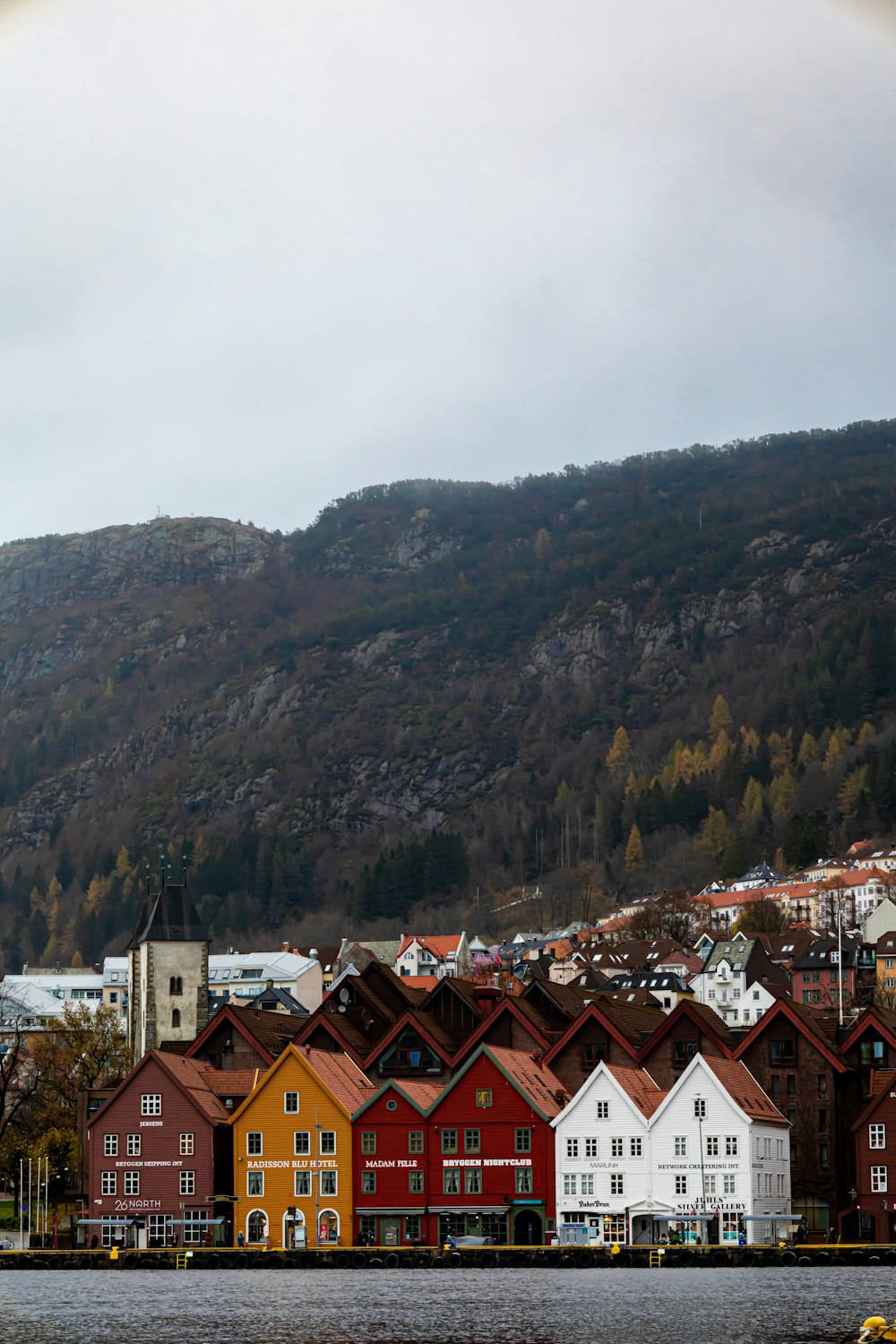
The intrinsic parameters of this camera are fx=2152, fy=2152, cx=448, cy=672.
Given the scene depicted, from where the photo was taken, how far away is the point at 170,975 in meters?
143

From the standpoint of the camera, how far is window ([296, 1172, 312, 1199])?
328ft

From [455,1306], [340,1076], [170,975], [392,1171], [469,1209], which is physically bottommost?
[469,1209]

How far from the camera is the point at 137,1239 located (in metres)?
102

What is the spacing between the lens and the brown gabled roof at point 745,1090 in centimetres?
9744

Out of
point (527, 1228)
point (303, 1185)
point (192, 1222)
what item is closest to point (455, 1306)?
point (527, 1228)

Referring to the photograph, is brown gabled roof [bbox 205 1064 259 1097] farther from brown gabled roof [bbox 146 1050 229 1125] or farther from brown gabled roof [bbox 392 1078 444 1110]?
brown gabled roof [bbox 392 1078 444 1110]

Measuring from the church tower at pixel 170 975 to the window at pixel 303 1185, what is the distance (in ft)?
128

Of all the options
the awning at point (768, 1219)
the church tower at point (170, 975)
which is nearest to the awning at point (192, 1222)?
the awning at point (768, 1219)

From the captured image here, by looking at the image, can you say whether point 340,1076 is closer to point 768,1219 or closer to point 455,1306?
point 768,1219

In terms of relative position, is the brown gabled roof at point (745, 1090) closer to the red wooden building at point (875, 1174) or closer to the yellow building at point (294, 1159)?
the red wooden building at point (875, 1174)

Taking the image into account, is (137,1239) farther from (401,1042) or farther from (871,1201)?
(871,1201)

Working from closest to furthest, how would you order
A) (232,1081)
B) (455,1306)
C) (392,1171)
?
(455,1306) → (392,1171) → (232,1081)

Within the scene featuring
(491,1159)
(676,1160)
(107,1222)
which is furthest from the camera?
(491,1159)

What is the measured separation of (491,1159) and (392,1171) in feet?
15.4
